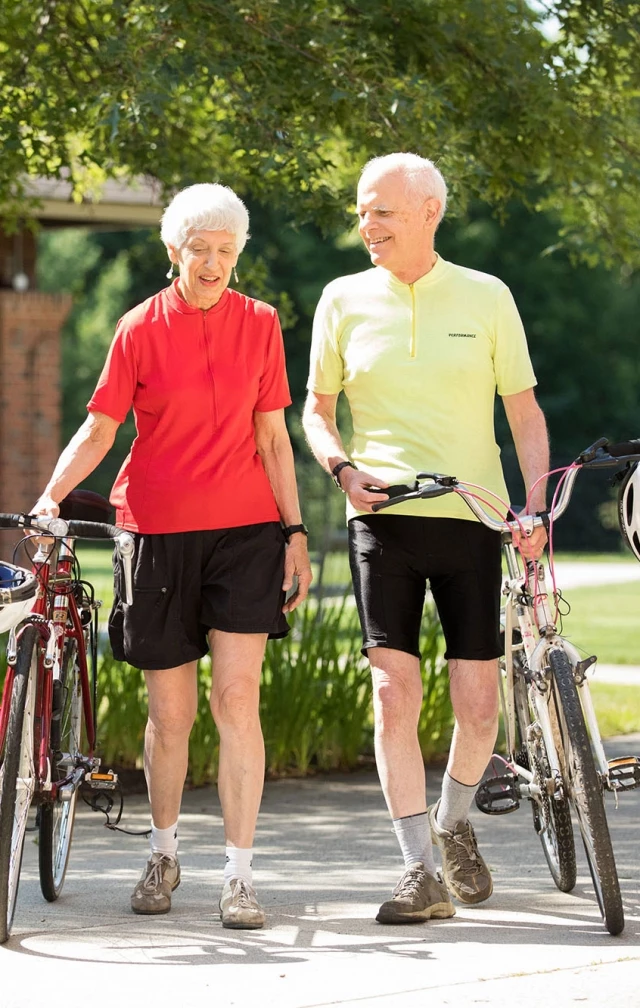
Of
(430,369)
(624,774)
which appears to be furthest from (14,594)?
(624,774)

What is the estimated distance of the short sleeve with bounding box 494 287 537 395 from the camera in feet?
15.9

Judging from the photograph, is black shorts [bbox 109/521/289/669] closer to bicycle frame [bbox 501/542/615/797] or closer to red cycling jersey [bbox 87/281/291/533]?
red cycling jersey [bbox 87/281/291/533]

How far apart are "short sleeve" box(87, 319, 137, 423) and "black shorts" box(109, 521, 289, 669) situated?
1.26 feet

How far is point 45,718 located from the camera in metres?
4.59

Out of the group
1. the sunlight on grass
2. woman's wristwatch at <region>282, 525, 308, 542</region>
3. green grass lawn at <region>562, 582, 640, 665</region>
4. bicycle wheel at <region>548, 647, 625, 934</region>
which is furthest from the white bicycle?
green grass lawn at <region>562, 582, 640, 665</region>

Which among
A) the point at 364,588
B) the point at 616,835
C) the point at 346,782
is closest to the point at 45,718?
the point at 364,588

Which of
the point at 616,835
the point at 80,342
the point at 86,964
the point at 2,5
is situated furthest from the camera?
the point at 80,342

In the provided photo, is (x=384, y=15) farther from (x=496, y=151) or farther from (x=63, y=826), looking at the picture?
(x=63, y=826)

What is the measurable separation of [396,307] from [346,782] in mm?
3167

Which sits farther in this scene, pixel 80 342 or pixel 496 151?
pixel 80 342

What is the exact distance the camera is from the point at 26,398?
1712 cm

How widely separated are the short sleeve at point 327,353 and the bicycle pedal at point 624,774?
54.9 inches

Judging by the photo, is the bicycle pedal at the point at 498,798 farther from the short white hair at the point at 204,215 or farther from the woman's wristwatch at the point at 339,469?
the short white hair at the point at 204,215

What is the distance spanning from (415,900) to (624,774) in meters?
0.68
